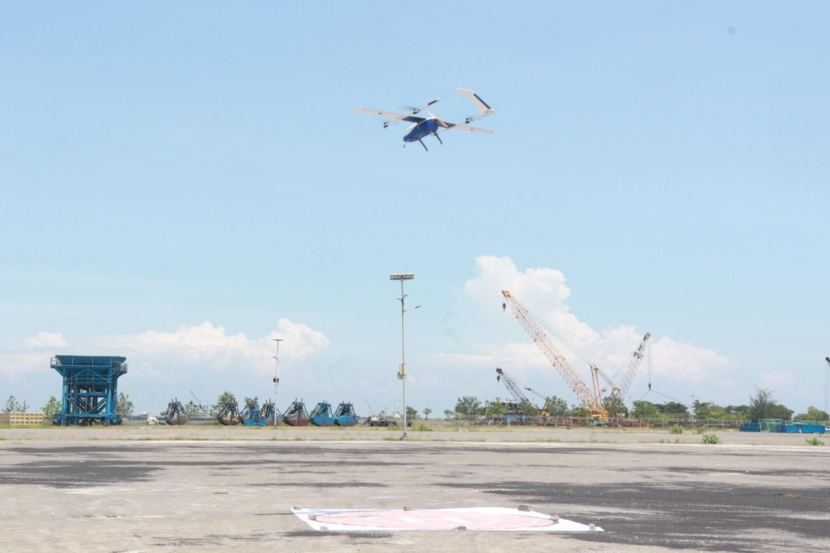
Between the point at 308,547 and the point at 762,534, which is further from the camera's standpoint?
the point at 762,534

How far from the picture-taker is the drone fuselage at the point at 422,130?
176ft

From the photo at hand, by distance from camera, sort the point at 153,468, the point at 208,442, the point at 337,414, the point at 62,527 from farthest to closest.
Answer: the point at 337,414, the point at 208,442, the point at 153,468, the point at 62,527

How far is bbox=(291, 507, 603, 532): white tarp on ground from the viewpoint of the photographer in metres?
15.3

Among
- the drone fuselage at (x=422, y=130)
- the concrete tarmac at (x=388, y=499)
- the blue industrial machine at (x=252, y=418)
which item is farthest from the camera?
the blue industrial machine at (x=252, y=418)

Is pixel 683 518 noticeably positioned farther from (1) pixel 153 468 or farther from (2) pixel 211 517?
(1) pixel 153 468

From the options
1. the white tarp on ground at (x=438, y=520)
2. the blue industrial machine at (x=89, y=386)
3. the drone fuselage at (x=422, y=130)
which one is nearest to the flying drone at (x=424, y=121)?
the drone fuselage at (x=422, y=130)

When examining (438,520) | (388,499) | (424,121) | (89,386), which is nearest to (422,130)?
(424,121)

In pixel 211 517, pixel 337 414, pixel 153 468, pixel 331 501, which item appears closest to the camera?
→ pixel 211 517

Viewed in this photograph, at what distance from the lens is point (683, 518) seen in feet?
57.2

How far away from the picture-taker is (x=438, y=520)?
16.4 m

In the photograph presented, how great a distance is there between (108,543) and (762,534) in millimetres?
11221

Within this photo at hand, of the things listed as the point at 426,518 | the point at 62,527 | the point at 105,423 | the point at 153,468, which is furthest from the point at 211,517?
the point at 105,423

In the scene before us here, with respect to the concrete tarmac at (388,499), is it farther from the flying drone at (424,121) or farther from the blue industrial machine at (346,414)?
the blue industrial machine at (346,414)

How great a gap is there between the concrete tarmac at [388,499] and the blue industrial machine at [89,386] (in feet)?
269
